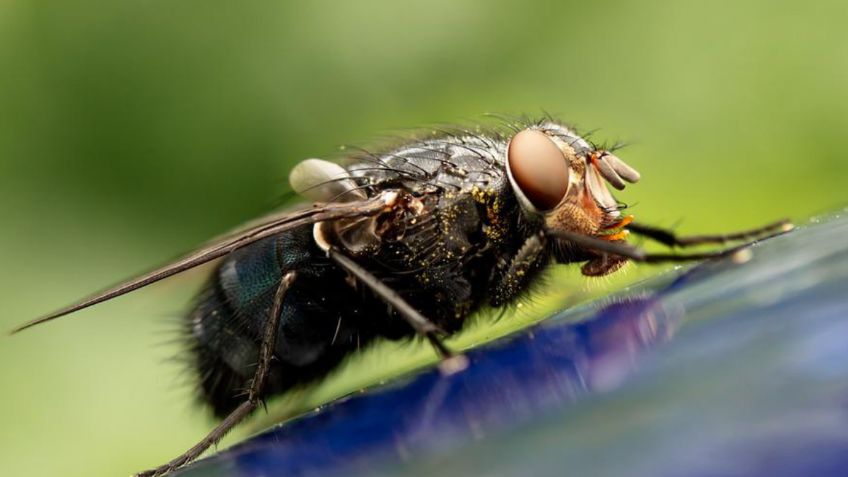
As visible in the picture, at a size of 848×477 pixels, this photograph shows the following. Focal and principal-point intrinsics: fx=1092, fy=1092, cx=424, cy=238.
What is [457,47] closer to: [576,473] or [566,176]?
[566,176]

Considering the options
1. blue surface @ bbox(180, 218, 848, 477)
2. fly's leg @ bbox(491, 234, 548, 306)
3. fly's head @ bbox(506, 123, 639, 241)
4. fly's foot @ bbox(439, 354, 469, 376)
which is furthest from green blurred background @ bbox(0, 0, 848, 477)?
blue surface @ bbox(180, 218, 848, 477)

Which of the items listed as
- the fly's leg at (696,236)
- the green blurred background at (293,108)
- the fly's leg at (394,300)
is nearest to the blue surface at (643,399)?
the fly's leg at (394,300)

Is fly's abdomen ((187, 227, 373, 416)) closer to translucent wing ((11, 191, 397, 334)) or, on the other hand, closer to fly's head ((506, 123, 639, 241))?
translucent wing ((11, 191, 397, 334))

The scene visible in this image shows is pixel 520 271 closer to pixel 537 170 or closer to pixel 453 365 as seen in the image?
pixel 537 170

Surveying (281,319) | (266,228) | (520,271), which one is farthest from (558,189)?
(281,319)

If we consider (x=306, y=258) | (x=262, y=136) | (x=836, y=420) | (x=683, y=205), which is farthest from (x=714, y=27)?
(x=836, y=420)

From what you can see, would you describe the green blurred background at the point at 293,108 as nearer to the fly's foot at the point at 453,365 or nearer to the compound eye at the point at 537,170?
the compound eye at the point at 537,170
